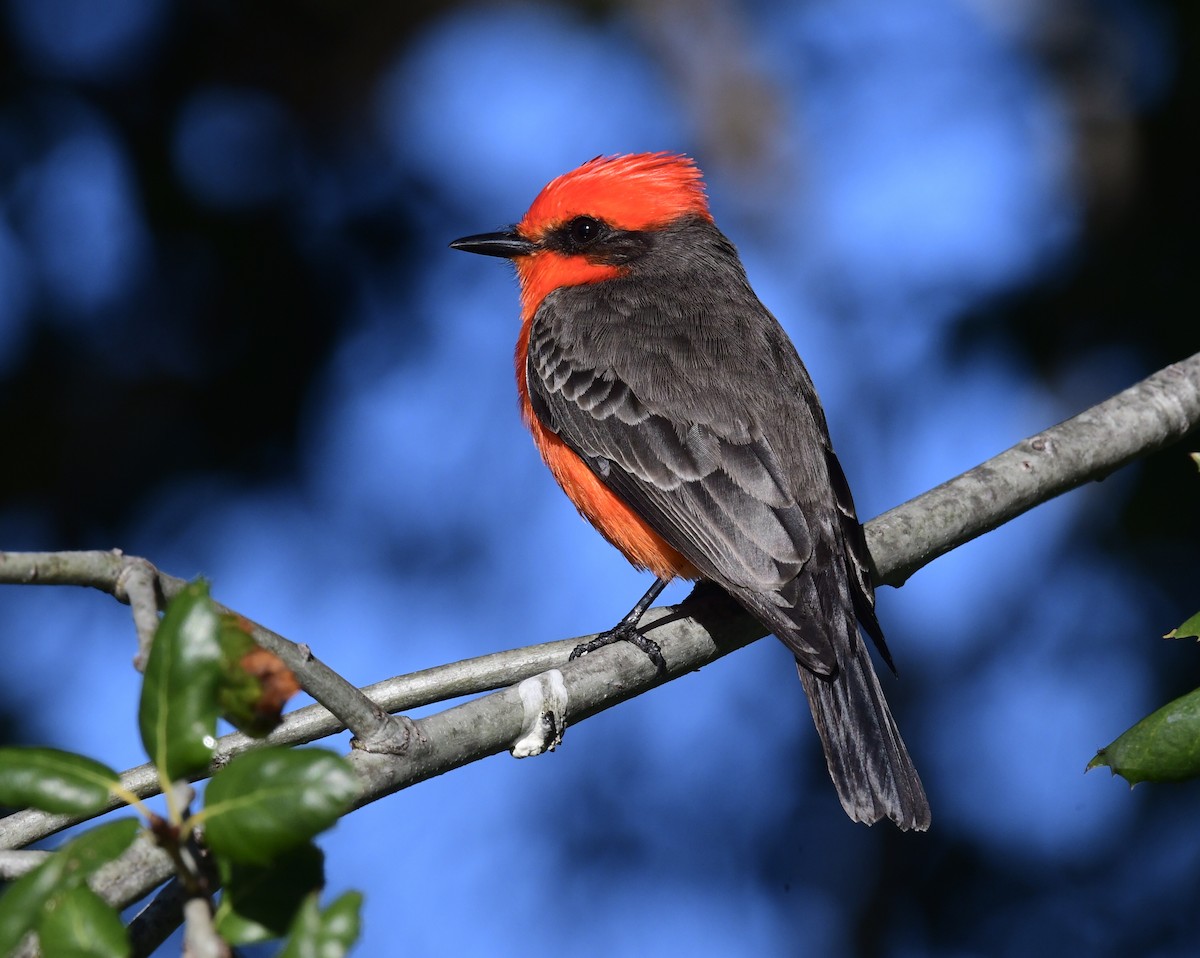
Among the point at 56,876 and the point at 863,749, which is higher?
the point at 863,749

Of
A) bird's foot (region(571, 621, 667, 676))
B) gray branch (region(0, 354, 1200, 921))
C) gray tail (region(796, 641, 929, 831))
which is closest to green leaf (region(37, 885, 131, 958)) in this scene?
gray branch (region(0, 354, 1200, 921))

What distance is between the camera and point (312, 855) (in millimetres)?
1752

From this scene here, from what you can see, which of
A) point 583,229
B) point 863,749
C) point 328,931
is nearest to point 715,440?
point 863,749

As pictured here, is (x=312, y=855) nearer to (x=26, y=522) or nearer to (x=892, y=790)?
(x=892, y=790)

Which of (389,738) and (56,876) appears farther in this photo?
(389,738)

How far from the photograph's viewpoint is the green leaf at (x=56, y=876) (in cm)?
162

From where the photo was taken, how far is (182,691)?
1724 mm

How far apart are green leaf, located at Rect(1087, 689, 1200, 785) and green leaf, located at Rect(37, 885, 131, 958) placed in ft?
5.28

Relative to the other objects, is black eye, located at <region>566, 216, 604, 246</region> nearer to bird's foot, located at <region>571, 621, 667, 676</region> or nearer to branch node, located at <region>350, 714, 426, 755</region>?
bird's foot, located at <region>571, 621, 667, 676</region>

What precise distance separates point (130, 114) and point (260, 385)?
1456 mm

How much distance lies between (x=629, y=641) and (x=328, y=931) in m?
2.48

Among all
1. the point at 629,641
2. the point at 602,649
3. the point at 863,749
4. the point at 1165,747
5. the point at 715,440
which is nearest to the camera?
the point at 1165,747

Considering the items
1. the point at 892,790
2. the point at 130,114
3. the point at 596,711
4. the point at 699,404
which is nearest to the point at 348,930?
the point at 596,711

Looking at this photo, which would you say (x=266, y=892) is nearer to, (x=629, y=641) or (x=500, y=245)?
(x=629, y=641)
